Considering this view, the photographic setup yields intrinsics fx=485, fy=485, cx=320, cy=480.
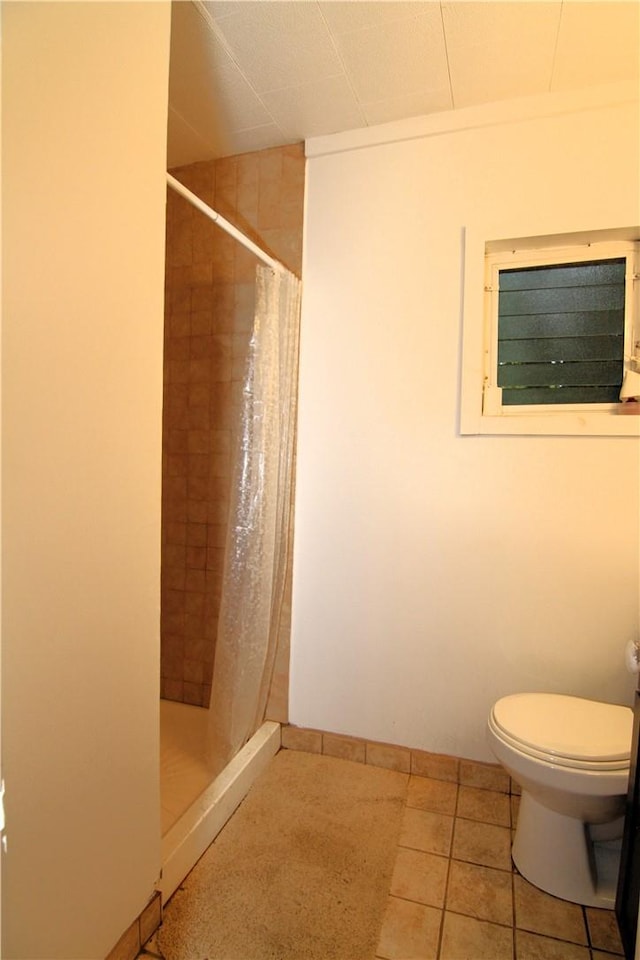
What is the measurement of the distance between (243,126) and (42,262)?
1.45 m

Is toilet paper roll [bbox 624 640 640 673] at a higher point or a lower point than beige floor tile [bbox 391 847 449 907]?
higher

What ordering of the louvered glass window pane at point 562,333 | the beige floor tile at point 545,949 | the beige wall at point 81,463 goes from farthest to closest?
the louvered glass window pane at point 562,333
the beige floor tile at point 545,949
the beige wall at point 81,463

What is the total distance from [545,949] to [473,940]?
169 mm

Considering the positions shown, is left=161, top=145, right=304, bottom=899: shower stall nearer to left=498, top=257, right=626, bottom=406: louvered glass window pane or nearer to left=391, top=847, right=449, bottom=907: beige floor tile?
left=391, top=847, right=449, bottom=907: beige floor tile

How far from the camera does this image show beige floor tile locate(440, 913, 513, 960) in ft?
3.83

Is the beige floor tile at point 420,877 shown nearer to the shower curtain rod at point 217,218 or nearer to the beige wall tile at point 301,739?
A: the beige wall tile at point 301,739

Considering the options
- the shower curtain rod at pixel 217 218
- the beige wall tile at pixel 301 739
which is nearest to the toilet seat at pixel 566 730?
the beige wall tile at pixel 301 739

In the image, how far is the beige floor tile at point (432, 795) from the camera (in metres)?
1.67

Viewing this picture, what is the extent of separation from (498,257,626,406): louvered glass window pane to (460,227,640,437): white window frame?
0.09ft

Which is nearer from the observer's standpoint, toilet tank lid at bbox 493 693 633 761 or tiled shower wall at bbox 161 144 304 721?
toilet tank lid at bbox 493 693 633 761

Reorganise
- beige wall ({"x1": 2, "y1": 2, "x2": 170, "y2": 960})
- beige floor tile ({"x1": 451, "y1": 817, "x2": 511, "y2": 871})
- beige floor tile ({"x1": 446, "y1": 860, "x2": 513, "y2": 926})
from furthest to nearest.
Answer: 1. beige floor tile ({"x1": 451, "y1": 817, "x2": 511, "y2": 871})
2. beige floor tile ({"x1": 446, "y1": 860, "x2": 513, "y2": 926})
3. beige wall ({"x1": 2, "y1": 2, "x2": 170, "y2": 960})

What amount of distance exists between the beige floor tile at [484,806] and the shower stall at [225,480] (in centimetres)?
74

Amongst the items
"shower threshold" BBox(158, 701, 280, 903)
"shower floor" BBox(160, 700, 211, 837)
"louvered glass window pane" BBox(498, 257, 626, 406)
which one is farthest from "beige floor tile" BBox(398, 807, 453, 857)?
"louvered glass window pane" BBox(498, 257, 626, 406)

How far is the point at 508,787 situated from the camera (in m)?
1.75
